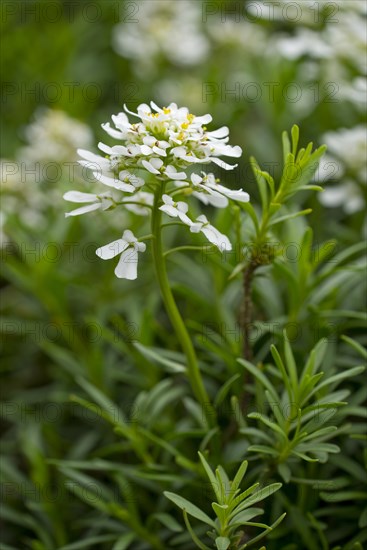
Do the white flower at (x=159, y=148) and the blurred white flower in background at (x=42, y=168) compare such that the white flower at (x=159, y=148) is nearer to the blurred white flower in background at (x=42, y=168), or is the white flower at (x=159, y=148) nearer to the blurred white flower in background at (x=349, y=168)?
the blurred white flower in background at (x=349, y=168)

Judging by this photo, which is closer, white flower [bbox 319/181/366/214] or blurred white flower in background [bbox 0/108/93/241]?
white flower [bbox 319/181/366/214]

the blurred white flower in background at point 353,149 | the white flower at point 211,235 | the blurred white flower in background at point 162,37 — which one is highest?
the blurred white flower in background at point 162,37

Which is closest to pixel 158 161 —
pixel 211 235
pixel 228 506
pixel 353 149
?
pixel 211 235

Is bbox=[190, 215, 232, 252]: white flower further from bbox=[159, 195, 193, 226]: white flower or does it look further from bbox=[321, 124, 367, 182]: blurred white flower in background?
bbox=[321, 124, 367, 182]: blurred white flower in background

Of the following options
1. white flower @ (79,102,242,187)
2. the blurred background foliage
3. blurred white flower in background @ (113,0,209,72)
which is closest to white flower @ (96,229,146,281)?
white flower @ (79,102,242,187)

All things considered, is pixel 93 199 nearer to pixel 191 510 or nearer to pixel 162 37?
pixel 191 510

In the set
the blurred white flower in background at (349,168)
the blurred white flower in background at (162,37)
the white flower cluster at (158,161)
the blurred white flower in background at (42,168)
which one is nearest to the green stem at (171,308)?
the white flower cluster at (158,161)

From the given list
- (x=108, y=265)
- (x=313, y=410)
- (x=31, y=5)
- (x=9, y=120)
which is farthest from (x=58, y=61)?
(x=313, y=410)
